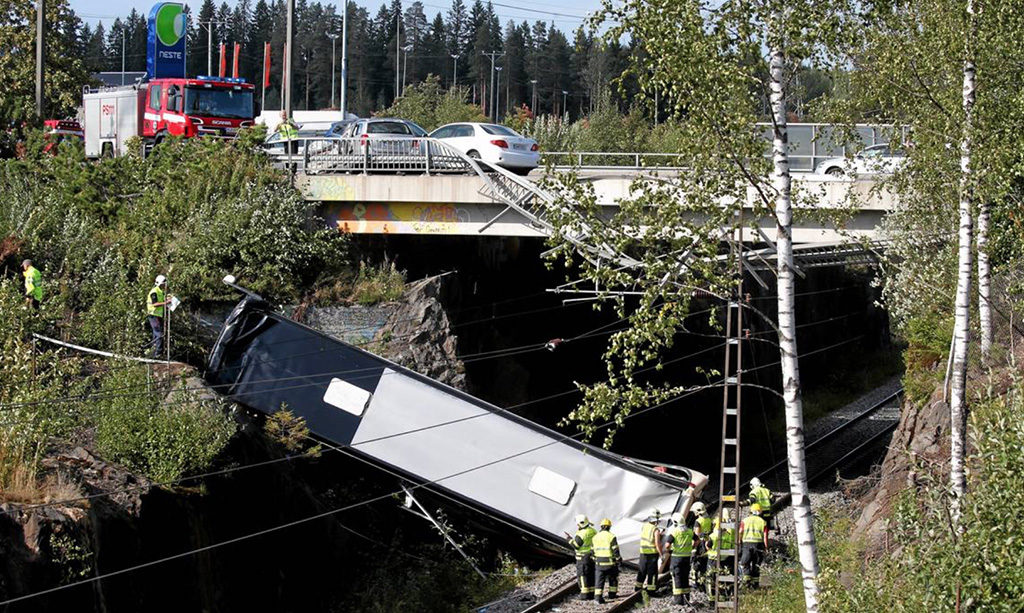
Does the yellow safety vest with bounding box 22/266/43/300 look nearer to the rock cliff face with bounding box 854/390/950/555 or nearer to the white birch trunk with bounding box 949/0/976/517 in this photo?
the rock cliff face with bounding box 854/390/950/555

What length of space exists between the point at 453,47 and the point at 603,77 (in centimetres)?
4187

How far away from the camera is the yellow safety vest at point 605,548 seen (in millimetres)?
17558

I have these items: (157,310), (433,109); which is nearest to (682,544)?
(157,310)

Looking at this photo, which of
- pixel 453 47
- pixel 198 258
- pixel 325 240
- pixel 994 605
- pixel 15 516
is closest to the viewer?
pixel 994 605

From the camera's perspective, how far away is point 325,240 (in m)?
25.1

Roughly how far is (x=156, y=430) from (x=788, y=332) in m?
8.55

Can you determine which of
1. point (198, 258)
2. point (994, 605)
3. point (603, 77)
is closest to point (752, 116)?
point (994, 605)

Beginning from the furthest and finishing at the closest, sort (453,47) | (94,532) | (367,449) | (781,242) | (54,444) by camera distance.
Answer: (453,47) → (367,449) → (54,444) → (94,532) → (781,242)

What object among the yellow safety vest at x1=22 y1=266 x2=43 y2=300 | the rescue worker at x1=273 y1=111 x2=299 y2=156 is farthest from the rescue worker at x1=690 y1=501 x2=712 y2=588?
the rescue worker at x1=273 y1=111 x2=299 y2=156

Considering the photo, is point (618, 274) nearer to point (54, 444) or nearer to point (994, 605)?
point (994, 605)

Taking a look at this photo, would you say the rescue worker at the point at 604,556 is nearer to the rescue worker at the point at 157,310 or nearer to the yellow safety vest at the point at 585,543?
the yellow safety vest at the point at 585,543

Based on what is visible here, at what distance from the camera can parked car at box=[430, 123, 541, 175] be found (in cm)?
3030

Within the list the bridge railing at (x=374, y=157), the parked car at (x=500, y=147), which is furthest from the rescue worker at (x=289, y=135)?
the parked car at (x=500, y=147)

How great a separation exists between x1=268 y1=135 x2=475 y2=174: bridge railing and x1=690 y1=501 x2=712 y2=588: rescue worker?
9882mm
